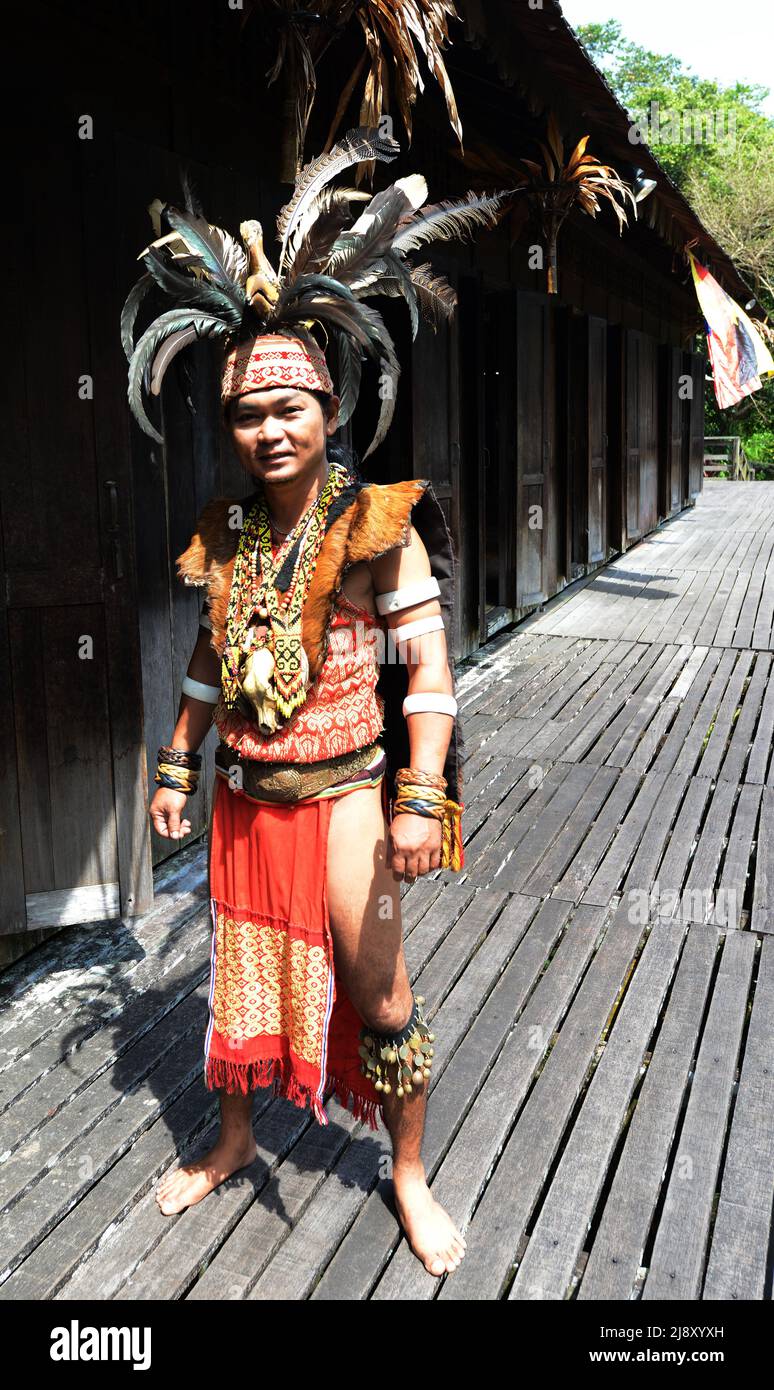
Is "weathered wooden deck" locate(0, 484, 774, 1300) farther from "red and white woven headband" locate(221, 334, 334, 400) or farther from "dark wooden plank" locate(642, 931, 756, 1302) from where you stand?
"red and white woven headband" locate(221, 334, 334, 400)

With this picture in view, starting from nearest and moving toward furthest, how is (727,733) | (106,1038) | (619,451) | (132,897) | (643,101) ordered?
(106,1038)
(132,897)
(727,733)
(619,451)
(643,101)

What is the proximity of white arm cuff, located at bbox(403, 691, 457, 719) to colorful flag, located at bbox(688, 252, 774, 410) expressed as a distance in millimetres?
8412

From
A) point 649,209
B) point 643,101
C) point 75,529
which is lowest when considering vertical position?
point 75,529

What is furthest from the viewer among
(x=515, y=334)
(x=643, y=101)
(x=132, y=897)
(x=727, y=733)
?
(x=643, y=101)

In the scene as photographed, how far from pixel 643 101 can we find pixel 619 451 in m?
32.0

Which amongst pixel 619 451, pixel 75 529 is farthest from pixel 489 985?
pixel 619 451

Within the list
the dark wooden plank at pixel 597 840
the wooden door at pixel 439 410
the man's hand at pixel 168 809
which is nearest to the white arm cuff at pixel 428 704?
the man's hand at pixel 168 809

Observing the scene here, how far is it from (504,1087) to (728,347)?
28.7 ft

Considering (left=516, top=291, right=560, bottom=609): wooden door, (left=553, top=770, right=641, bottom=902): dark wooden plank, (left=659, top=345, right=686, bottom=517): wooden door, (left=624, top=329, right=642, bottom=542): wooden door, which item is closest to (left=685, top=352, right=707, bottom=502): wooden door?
(left=659, top=345, right=686, bottom=517): wooden door

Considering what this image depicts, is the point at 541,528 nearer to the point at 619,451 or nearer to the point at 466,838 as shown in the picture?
the point at 619,451

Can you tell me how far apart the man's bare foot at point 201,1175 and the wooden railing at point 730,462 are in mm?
23301

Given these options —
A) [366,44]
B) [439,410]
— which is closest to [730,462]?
[439,410]

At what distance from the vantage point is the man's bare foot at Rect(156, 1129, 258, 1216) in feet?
7.41

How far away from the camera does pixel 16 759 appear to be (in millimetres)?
3156
